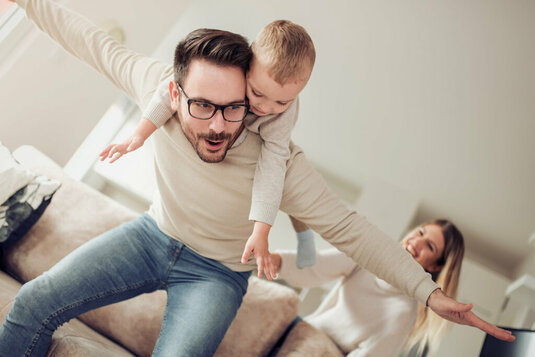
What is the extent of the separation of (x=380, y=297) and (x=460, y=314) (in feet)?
2.35

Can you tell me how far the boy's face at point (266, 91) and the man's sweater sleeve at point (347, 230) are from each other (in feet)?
0.64

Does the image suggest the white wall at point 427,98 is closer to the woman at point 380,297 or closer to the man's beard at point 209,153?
the woman at point 380,297

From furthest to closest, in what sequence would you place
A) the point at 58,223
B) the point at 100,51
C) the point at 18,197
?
1. the point at 58,223
2. the point at 18,197
3. the point at 100,51

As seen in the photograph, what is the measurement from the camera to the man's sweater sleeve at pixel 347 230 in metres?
1.18

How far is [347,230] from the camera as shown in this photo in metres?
1.24

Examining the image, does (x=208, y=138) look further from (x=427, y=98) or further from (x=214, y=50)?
(x=427, y=98)

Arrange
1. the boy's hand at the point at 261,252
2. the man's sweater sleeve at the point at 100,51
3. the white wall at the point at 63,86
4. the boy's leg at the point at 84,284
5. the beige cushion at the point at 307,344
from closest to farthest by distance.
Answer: the boy's hand at the point at 261,252, the boy's leg at the point at 84,284, the man's sweater sleeve at the point at 100,51, the beige cushion at the point at 307,344, the white wall at the point at 63,86

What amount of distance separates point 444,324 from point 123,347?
138 cm

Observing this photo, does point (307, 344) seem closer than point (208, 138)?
No

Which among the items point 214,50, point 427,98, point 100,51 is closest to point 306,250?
point 214,50

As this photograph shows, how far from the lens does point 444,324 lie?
1.89 metres

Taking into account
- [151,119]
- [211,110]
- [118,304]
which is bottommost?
[118,304]

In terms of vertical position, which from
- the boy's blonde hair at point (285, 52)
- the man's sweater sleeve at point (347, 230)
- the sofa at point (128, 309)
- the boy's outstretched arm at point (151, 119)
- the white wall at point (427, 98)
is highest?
the white wall at point (427, 98)

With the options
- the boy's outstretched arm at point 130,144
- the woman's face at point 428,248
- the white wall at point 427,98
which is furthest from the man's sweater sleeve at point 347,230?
the white wall at point 427,98
